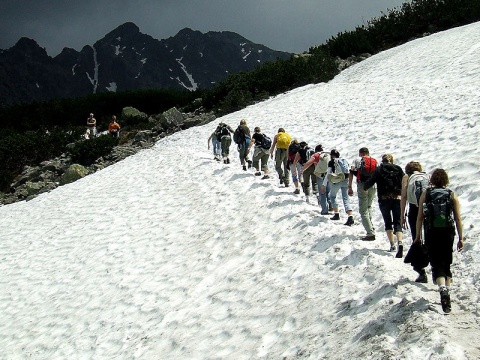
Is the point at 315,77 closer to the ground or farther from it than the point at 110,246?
farther from it

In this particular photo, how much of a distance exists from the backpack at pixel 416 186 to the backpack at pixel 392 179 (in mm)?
926

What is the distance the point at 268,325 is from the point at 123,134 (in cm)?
3236

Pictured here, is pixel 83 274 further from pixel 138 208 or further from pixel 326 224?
pixel 326 224

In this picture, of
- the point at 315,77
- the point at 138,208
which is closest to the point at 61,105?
the point at 315,77

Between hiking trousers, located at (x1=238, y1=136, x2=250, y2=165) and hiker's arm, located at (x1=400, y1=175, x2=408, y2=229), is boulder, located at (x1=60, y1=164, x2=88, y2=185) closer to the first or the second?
hiking trousers, located at (x1=238, y1=136, x2=250, y2=165)

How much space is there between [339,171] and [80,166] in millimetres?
21652

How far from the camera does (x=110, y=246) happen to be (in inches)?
511

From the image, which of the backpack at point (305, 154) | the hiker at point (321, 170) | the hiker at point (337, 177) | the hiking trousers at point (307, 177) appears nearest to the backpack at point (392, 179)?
the hiker at point (337, 177)

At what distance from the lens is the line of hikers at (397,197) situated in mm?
5594

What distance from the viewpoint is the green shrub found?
30.7m

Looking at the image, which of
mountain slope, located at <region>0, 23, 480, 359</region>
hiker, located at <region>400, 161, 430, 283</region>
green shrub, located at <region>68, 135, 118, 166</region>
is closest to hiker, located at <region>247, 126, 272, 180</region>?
mountain slope, located at <region>0, 23, 480, 359</region>

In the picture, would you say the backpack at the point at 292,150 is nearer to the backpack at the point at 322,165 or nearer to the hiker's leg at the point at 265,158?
the backpack at the point at 322,165

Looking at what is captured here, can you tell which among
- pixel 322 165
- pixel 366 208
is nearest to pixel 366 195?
pixel 366 208

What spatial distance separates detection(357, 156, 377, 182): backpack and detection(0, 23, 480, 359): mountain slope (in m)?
1.27
